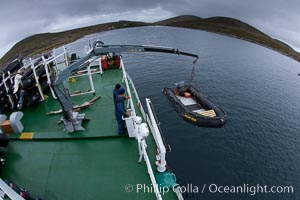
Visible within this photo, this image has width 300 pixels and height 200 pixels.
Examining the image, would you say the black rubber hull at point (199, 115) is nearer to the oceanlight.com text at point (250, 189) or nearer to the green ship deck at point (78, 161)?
the oceanlight.com text at point (250, 189)

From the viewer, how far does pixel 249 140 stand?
14.7 m

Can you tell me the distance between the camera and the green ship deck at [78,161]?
5840 millimetres

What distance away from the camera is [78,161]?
6.80 metres

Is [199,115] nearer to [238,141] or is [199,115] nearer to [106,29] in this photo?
[238,141]

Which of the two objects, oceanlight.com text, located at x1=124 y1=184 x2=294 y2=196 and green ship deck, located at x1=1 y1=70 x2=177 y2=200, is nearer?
green ship deck, located at x1=1 y1=70 x2=177 y2=200

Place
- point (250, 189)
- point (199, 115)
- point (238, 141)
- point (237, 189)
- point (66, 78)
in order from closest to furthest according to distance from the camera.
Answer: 1. point (66, 78)
2. point (237, 189)
3. point (250, 189)
4. point (238, 141)
5. point (199, 115)

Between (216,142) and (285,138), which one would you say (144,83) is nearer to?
(216,142)

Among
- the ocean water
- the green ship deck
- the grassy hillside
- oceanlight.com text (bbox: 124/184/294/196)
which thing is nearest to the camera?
the green ship deck

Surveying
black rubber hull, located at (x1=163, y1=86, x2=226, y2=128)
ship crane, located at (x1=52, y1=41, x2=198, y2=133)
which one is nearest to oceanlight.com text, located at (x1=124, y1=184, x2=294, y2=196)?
black rubber hull, located at (x1=163, y1=86, x2=226, y2=128)

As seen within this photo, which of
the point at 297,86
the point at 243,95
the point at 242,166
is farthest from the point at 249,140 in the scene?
the point at 297,86

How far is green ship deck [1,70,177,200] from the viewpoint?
19.2 feet

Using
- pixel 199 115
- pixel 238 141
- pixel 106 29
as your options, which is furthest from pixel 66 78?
pixel 106 29

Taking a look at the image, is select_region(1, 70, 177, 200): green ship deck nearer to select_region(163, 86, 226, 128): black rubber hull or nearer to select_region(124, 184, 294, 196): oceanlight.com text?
select_region(124, 184, 294, 196): oceanlight.com text

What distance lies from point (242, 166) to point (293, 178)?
2945mm
